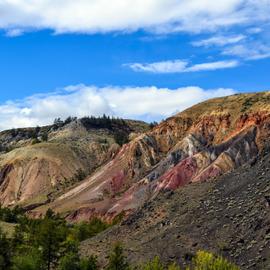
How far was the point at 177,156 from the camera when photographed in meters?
160

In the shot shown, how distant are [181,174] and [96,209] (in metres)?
23.1

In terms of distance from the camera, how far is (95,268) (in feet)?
242

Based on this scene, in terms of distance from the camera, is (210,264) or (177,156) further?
(177,156)

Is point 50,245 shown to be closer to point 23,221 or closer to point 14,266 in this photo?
point 14,266

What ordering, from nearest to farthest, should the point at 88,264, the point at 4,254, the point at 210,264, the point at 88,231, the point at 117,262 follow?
the point at 210,264, the point at 117,262, the point at 88,264, the point at 4,254, the point at 88,231

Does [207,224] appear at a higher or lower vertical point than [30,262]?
higher

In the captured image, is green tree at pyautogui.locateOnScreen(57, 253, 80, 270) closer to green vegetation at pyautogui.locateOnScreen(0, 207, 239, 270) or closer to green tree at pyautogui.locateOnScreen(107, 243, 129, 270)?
green vegetation at pyautogui.locateOnScreen(0, 207, 239, 270)

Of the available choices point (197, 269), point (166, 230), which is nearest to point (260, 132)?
point (166, 230)

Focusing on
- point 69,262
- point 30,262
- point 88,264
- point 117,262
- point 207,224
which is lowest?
point 88,264

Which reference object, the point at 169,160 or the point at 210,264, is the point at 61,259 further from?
the point at 169,160

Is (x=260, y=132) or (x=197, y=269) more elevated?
(x=260, y=132)

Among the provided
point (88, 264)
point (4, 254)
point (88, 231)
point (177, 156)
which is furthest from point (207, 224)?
point (177, 156)

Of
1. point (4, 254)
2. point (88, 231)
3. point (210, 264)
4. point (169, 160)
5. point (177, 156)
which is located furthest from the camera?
point (169, 160)

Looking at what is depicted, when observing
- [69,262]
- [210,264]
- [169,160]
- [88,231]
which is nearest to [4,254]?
[69,262]
